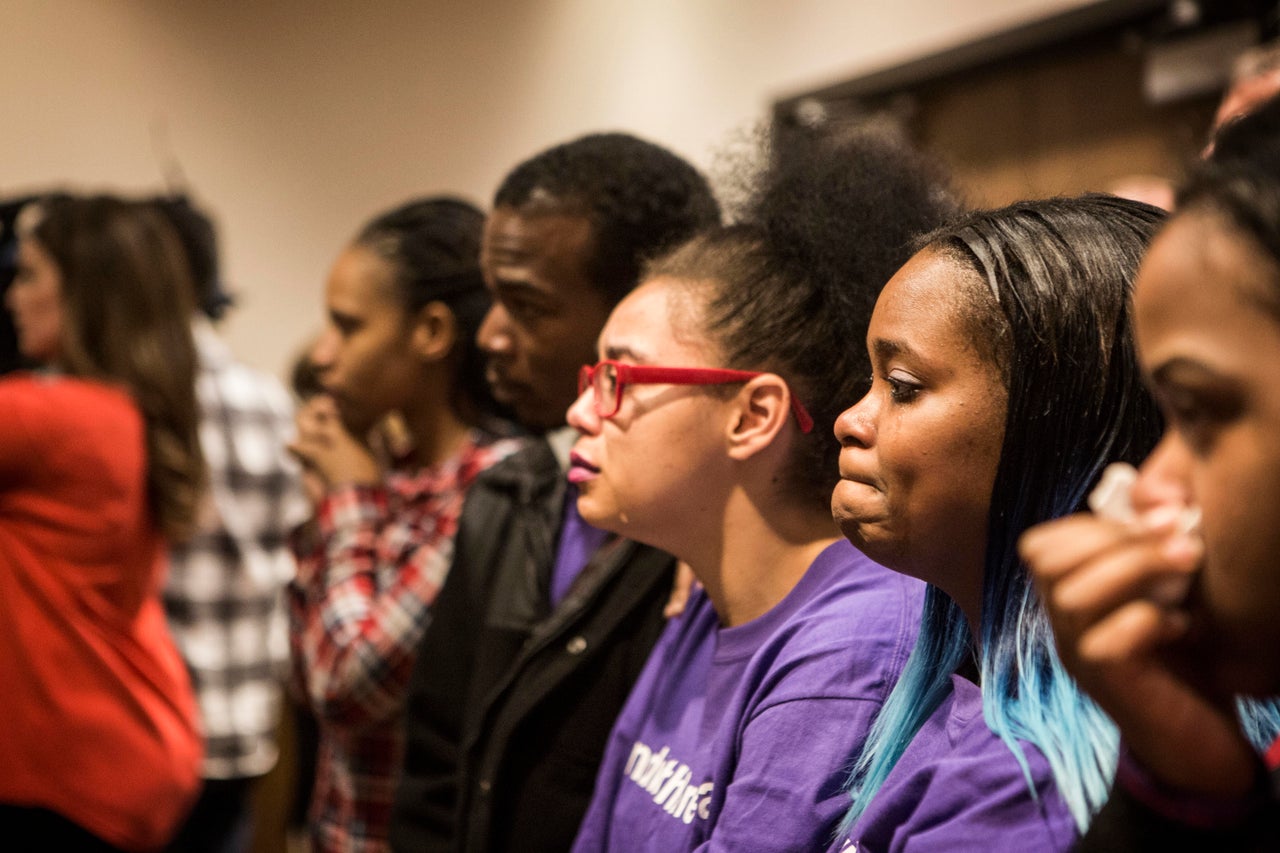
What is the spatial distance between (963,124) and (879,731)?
2.72m

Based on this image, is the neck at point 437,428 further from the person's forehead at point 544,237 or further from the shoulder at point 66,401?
the shoulder at point 66,401

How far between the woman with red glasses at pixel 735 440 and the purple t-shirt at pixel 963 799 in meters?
0.26

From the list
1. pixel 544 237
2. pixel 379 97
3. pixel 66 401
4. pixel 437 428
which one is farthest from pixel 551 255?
pixel 379 97

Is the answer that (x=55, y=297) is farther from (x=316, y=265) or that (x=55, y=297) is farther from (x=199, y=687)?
(x=316, y=265)

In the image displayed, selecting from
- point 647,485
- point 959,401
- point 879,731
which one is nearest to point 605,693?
point 647,485

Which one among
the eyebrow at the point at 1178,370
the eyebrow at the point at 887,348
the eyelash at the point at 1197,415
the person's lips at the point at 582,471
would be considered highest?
the eyebrow at the point at 1178,370

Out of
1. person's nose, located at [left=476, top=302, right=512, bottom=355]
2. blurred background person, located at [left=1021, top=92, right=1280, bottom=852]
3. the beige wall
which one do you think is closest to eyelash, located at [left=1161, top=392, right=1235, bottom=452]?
blurred background person, located at [left=1021, top=92, right=1280, bottom=852]

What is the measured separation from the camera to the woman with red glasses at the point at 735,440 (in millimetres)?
1278

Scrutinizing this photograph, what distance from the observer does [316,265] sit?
12.8 feet

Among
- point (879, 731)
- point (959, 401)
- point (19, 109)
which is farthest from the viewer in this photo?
point (19, 109)

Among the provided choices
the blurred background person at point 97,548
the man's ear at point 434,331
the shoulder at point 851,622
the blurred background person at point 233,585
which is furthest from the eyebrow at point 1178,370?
the blurred background person at point 233,585

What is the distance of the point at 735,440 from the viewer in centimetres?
132

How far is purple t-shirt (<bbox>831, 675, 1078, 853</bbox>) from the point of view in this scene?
77cm

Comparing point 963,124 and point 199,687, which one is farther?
point 963,124
